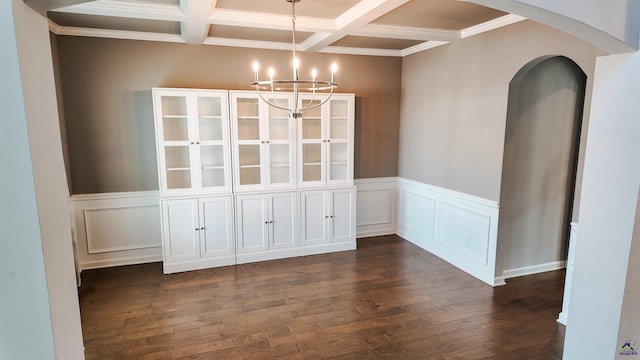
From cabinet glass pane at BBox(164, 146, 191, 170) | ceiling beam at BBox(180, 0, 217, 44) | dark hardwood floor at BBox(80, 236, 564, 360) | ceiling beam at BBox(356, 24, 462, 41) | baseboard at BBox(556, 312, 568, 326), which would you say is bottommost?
dark hardwood floor at BBox(80, 236, 564, 360)

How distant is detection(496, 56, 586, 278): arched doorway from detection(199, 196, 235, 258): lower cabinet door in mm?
2908

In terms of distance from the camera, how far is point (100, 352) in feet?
8.73

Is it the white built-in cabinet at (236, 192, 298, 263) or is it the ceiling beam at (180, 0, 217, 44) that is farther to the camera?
the white built-in cabinet at (236, 192, 298, 263)

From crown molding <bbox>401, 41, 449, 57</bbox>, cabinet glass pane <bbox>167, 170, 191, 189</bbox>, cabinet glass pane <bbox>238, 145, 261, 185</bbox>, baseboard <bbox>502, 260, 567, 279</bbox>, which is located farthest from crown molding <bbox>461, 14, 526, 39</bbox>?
cabinet glass pane <bbox>167, 170, 191, 189</bbox>

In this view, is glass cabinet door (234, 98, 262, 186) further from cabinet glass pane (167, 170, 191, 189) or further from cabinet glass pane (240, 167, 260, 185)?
cabinet glass pane (167, 170, 191, 189)

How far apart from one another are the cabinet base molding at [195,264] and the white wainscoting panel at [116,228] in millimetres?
414

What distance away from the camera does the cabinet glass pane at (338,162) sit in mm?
4723

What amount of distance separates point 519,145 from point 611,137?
205 cm

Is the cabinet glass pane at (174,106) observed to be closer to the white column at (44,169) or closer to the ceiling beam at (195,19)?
the ceiling beam at (195,19)

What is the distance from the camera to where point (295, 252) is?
4.58m

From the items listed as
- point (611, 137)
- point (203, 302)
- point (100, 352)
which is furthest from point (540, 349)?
point (100, 352)

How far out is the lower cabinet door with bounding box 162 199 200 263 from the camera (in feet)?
13.2

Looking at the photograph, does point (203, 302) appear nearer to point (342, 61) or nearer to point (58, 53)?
point (58, 53)

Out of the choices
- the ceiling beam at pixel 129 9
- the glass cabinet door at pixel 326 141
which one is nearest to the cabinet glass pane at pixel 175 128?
the ceiling beam at pixel 129 9
